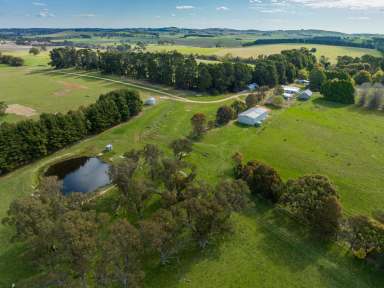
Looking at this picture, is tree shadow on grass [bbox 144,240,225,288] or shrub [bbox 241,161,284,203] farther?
shrub [bbox 241,161,284,203]

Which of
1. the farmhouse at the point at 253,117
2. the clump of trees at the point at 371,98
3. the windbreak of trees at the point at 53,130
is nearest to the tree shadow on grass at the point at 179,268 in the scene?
the windbreak of trees at the point at 53,130

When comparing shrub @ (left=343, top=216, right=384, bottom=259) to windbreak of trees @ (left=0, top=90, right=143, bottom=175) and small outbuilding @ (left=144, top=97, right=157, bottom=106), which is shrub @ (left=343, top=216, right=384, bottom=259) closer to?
windbreak of trees @ (left=0, top=90, right=143, bottom=175)

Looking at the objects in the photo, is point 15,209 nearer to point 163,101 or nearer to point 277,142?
point 277,142

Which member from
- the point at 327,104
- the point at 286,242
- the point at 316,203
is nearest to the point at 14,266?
the point at 286,242

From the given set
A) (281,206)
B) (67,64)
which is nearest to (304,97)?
(281,206)

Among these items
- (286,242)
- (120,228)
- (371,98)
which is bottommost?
(286,242)

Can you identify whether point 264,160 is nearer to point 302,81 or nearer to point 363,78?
point 302,81

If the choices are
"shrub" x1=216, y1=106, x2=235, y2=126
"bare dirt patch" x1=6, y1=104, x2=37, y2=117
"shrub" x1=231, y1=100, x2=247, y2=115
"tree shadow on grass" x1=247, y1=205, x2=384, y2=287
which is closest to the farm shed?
"shrub" x1=231, y1=100, x2=247, y2=115
